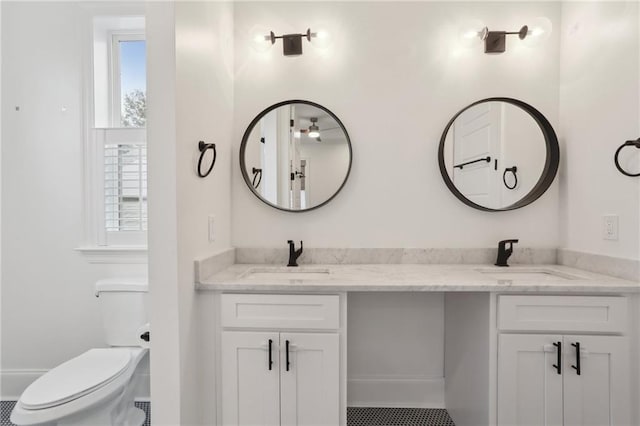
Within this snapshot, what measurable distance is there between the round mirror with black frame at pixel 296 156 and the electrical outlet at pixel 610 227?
1229 millimetres

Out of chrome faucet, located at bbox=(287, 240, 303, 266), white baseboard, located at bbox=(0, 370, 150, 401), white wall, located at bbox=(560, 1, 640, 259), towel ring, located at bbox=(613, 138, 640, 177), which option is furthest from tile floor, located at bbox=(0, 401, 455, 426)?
towel ring, located at bbox=(613, 138, 640, 177)

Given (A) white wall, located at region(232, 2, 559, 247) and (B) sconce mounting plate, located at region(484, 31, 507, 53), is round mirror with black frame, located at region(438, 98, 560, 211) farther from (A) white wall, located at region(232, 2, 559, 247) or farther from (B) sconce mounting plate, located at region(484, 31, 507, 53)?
(B) sconce mounting plate, located at region(484, 31, 507, 53)

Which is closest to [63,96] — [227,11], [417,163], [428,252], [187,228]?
[227,11]

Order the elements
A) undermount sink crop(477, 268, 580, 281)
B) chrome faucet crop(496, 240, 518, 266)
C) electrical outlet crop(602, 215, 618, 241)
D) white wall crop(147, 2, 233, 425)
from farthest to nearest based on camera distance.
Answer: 1. chrome faucet crop(496, 240, 518, 266)
2. undermount sink crop(477, 268, 580, 281)
3. electrical outlet crop(602, 215, 618, 241)
4. white wall crop(147, 2, 233, 425)

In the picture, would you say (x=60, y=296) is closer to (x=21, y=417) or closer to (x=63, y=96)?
(x=21, y=417)

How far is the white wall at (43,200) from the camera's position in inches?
74.0

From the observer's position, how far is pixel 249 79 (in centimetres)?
179

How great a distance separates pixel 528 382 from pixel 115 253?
222cm

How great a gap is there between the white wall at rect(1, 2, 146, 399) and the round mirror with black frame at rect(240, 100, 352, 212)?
3.06 feet

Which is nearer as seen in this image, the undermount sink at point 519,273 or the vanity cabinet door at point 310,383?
the vanity cabinet door at point 310,383

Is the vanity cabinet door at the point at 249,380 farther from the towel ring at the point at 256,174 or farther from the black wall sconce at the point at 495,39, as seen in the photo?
the black wall sconce at the point at 495,39

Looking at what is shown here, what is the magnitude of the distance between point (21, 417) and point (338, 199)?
1666mm

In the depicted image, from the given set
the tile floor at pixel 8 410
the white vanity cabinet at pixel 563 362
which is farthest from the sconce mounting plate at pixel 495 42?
the tile floor at pixel 8 410

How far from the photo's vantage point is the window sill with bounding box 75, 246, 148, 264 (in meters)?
1.89
